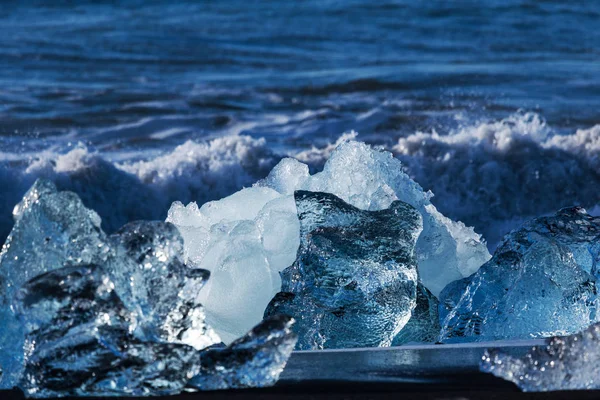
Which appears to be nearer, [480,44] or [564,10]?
[480,44]

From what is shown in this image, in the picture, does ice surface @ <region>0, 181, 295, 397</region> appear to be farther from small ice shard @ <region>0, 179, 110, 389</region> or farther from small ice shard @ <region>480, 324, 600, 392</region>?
small ice shard @ <region>480, 324, 600, 392</region>

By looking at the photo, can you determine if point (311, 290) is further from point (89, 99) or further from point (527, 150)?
point (89, 99)

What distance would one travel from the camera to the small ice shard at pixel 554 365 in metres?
1.66

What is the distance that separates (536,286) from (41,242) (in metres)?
1.11

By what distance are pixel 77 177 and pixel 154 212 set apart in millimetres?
703

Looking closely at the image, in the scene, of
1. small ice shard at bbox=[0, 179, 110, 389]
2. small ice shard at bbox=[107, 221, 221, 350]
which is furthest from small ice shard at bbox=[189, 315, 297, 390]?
small ice shard at bbox=[0, 179, 110, 389]

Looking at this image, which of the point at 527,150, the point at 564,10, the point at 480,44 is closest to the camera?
the point at 527,150

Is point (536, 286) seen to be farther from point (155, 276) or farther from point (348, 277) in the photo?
point (155, 276)

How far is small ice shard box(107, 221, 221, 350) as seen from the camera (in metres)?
1.87

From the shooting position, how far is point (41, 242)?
1.93 metres

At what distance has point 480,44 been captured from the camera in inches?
571

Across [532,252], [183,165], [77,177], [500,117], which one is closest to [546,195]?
[500,117]

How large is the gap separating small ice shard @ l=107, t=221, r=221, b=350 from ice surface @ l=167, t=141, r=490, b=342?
69cm

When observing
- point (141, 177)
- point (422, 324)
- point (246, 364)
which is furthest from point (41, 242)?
point (141, 177)
